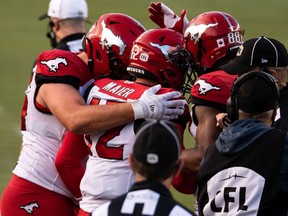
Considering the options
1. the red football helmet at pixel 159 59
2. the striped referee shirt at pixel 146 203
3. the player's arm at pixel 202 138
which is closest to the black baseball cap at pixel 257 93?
the player's arm at pixel 202 138

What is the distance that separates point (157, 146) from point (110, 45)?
5.61 ft

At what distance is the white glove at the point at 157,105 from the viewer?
527cm

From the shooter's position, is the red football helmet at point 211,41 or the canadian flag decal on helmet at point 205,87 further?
the red football helmet at point 211,41

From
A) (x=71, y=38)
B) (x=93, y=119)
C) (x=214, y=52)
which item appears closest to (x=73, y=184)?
(x=93, y=119)

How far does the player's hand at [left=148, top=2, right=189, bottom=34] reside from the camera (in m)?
6.84

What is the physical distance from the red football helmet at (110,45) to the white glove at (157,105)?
0.51m

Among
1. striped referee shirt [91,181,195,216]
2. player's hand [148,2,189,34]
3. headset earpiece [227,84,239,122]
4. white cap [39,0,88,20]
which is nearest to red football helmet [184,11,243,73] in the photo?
player's hand [148,2,189,34]

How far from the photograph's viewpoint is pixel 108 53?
229 inches

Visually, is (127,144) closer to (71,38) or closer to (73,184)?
(73,184)

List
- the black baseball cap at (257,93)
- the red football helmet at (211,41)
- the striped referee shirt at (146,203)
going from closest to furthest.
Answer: the striped referee shirt at (146,203) → the black baseball cap at (257,93) → the red football helmet at (211,41)

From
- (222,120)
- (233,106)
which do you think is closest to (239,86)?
(233,106)

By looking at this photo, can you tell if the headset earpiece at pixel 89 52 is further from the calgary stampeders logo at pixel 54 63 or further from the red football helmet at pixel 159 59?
the red football helmet at pixel 159 59

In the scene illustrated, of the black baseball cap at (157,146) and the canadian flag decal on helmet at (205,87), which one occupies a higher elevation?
the black baseball cap at (157,146)

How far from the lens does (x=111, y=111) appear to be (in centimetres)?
530
